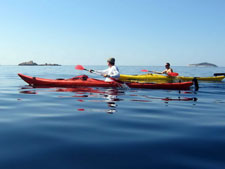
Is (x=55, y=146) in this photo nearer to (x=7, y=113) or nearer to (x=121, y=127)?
(x=121, y=127)


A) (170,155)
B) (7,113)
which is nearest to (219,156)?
(170,155)

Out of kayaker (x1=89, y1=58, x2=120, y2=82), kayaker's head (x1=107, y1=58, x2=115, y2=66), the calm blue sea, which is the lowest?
the calm blue sea

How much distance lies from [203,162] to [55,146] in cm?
173

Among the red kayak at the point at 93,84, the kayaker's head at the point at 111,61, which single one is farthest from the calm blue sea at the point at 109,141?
the red kayak at the point at 93,84

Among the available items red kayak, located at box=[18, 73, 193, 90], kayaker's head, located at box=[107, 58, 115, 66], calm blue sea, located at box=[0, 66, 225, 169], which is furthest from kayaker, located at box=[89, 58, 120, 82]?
calm blue sea, located at box=[0, 66, 225, 169]

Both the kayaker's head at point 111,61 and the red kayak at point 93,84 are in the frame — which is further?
the red kayak at point 93,84

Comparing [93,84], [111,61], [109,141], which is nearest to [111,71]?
[111,61]

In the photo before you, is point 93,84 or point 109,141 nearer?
point 109,141

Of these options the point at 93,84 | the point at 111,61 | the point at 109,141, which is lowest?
the point at 109,141

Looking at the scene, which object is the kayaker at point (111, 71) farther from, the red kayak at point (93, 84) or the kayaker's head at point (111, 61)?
the red kayak at point (93, 84)

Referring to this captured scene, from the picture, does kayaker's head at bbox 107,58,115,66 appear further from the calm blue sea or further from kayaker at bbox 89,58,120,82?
the calm blue sea

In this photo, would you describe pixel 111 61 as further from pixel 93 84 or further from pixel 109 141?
pixel 109 141

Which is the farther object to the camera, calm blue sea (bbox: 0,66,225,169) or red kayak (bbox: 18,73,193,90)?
red kayak (bbox: 18,73,193,90)

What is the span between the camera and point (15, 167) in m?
2.19
